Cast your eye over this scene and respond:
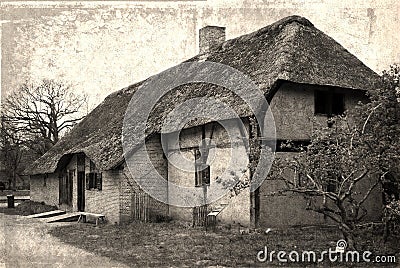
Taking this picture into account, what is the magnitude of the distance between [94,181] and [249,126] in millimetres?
7919

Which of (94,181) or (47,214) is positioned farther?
(47,214)

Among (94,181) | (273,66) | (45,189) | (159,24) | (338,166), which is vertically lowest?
(45,189)

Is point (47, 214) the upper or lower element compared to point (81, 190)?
lower

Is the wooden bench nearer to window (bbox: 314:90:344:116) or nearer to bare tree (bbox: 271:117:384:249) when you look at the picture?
window (bbox: 314:90:344:116)

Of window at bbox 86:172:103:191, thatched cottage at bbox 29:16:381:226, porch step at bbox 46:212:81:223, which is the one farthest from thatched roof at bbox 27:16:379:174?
porch step at bbox 46:212:81:223

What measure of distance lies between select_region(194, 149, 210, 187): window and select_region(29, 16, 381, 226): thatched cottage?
0.03 meters

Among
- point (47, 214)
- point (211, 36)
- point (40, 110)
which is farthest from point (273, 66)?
point (40, 110)

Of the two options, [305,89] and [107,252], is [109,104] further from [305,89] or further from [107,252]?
[107,252]

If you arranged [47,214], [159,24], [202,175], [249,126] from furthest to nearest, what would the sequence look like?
[47,214] < [202,175] < [159,24] < [249,126]

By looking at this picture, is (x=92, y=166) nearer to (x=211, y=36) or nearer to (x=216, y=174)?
(x=216, y=174)

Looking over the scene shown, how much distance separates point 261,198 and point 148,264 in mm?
5087

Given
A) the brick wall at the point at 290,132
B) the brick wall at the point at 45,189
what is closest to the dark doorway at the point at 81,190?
the brick wall at the point at 45,189

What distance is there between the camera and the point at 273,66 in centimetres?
1549

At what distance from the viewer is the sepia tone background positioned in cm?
1503
